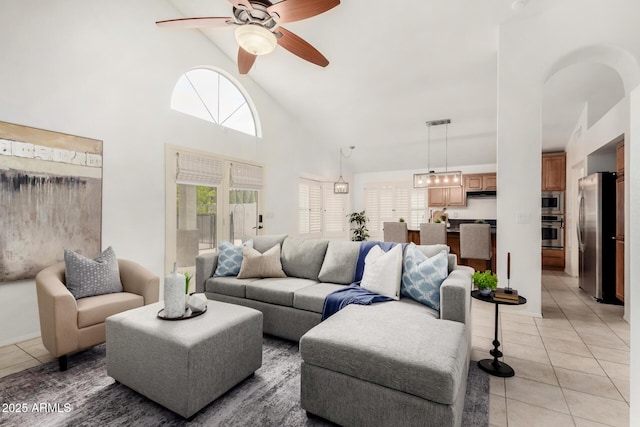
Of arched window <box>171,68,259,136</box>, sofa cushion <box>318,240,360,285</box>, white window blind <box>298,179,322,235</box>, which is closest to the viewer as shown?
sofa cushion <box>318,240,360,285</box>

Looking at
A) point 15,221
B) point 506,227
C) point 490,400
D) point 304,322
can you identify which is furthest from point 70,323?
point 506,227

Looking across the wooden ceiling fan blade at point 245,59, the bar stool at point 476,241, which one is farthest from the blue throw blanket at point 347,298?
the bar stool at point 476,241

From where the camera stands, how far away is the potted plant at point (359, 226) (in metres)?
8.16

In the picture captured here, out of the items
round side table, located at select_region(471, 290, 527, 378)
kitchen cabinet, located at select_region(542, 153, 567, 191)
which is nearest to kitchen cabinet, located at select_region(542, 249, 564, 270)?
kitchen cabinet, located at select_region(542, 153, 567, 191)

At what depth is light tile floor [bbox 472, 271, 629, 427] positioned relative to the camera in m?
1.87

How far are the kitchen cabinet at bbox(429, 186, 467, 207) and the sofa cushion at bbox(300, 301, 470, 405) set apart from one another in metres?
5.91

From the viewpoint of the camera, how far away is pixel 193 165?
4.39 metres

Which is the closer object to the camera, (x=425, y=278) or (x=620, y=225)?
(x=425, y=278)

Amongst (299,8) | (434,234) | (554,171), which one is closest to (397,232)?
(434,234)

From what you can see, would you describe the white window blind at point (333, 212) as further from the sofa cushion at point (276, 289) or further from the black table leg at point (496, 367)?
the black table leg at point (496, 367)

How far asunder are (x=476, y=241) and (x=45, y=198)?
5.41 metres

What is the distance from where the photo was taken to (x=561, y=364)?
2451 millimetres

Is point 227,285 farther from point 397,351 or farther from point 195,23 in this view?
point 195,23

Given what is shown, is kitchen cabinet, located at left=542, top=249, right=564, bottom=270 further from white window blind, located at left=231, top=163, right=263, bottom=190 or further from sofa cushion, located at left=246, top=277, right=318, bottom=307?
white window blind, located at left=231, top=163, right=263, bottom=190
